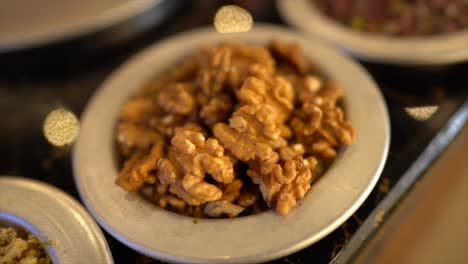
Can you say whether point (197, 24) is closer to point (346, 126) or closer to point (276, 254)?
point (346, 126)

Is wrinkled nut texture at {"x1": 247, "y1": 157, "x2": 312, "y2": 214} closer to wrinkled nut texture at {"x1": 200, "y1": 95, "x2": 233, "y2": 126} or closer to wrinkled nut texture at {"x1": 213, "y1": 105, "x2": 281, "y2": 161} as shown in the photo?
wrinkled nut texture at {"x1": 213, "y1": 105, "x2": 281, "y2": 161}

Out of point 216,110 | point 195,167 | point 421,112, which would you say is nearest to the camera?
point 195,167

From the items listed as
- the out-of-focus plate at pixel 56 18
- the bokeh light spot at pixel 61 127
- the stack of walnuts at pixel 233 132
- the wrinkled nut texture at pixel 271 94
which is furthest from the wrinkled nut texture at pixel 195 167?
the out-of-focus plate at pixel 56 18

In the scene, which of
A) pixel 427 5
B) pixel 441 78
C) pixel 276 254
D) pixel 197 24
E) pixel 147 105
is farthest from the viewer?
pixel 197 24

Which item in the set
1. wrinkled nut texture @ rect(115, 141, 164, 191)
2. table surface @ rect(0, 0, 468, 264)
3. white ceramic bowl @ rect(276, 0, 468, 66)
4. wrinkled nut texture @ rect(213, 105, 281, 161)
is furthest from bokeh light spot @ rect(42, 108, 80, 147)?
white ceramic bowl @ rect(276, 0, 468, 66)

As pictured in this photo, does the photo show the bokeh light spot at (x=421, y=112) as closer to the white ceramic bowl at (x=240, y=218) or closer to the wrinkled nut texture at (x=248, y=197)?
the white ceramic bowl at (x=240, y=218)

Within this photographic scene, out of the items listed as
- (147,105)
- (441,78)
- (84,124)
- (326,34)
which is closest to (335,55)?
(326,34)

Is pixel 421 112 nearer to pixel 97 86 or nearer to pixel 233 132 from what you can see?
pixel 233 132

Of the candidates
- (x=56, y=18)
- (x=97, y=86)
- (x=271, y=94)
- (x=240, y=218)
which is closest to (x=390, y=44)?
(x=271, y=94)
